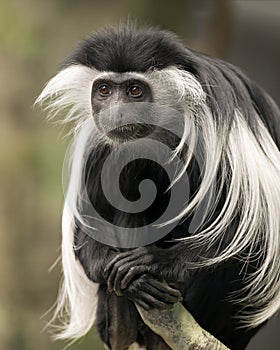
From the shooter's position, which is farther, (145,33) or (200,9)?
(200,9)

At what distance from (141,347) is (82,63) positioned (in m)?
0.80

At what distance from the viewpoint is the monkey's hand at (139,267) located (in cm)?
212

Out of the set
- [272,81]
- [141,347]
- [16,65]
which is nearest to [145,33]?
[141,347]

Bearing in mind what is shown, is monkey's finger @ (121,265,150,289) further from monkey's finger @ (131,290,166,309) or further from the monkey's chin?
the monkey's chin

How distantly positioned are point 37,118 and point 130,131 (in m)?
1.44

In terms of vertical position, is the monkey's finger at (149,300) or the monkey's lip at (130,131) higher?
the monkey's lip at (130,131)

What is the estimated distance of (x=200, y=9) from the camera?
146 inches

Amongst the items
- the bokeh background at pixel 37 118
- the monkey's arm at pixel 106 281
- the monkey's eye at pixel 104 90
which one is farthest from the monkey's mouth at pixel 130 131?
the bokeh background at pixel 37 118

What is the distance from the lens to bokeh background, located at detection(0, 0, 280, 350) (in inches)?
141

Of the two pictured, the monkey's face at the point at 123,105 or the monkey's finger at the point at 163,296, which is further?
the monkey's face at the point at 123,105

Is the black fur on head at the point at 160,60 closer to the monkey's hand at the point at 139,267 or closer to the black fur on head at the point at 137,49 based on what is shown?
the black fur on head at the point at 137,49

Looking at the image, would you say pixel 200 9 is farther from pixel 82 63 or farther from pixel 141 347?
pixel 141 347

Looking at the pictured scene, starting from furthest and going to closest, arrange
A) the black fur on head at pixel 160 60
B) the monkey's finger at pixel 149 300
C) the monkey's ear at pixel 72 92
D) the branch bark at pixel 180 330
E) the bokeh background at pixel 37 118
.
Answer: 1. the bokeh background at pixel 37 118
2. the monkey's ear at pixel 72 92
3. the black fur on head at pixel 160 60
4. the monkey's finger at pixel 149 300
5. the branch bark at pixel 180 330

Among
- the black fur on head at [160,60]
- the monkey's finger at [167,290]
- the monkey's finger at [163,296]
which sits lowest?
the monkey's finger at [163,296]
